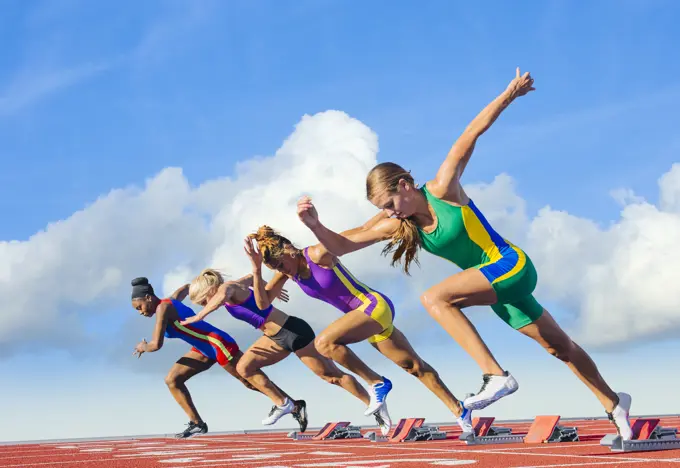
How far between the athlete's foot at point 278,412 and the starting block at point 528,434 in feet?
8.84

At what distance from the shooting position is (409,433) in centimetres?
859

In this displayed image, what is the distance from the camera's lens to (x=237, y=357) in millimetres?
10602

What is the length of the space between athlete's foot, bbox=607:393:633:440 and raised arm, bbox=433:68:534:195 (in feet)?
7.09

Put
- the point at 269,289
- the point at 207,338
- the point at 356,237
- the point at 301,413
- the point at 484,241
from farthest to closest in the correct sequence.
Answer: the point at 207,338 → the point at 301,413 → the point at 269,289 → the point at 356,237 → the point at 484,241

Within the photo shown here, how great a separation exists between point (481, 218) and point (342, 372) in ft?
13.9

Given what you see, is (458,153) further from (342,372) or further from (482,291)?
(342,372)

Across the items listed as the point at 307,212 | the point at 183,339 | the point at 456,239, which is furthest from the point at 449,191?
the point at 183,339

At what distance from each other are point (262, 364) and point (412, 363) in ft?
8.13

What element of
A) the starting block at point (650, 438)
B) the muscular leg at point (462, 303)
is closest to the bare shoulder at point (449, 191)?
the muscular leg at point (462, 303)

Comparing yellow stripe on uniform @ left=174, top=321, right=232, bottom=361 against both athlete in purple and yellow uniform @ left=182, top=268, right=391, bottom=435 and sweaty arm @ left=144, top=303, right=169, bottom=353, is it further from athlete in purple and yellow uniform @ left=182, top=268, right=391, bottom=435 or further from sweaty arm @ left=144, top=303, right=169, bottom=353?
athlete in purple and yellow uniform @ left=182, top=268, right=391, bottom=435

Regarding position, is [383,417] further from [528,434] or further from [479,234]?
[479,234]

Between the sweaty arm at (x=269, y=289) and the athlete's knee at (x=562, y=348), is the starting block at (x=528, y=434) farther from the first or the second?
the sweaty arm at (x=269, y=289)

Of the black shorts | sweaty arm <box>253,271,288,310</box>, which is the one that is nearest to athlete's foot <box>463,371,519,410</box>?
sweaty arm <box>253,271,288,310</box>

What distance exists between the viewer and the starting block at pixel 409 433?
8.57 metres
